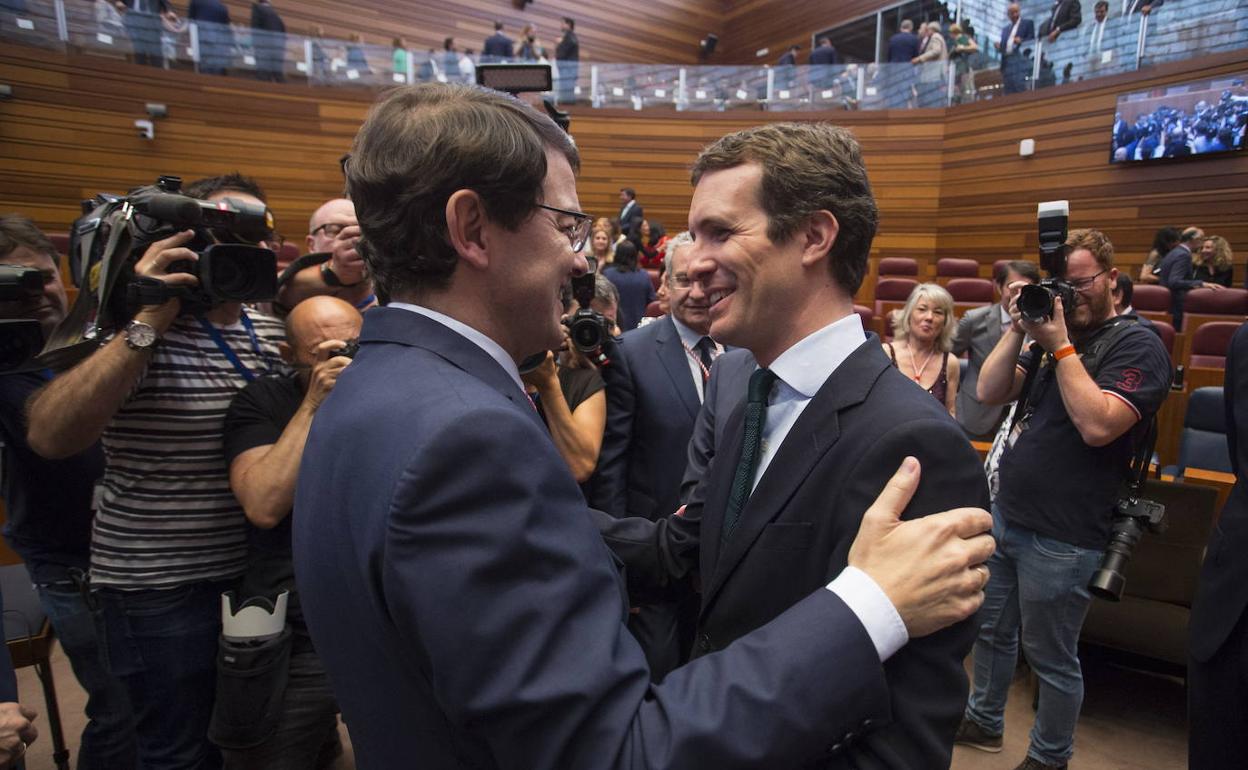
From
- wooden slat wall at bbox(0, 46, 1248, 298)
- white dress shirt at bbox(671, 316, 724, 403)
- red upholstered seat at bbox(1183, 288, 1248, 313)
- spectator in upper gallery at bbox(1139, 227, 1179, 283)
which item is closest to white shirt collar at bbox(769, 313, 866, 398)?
white dress shirt at bbox(671, 316, 724, 403)

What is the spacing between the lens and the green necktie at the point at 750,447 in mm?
1063

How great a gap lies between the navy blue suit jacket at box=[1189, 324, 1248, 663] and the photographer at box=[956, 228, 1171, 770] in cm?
31

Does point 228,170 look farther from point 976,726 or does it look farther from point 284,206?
point 976,726

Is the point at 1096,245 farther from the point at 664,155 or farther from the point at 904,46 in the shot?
the point at 904,46

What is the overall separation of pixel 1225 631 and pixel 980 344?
2610 millimetres

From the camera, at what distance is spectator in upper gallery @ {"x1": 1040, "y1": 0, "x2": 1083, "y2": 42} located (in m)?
7.98

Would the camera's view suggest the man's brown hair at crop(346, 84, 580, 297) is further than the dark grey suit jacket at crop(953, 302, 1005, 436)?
No

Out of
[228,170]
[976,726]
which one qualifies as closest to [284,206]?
[228,170]

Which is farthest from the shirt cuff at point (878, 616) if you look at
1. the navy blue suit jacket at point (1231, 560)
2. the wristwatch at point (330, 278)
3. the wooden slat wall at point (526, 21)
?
the wooden slat wall at point (526, 21)

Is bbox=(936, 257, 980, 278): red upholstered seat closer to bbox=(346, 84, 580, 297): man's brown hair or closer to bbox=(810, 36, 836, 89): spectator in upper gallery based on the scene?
bbox=(810, 36, 836, 89): spectator in upper gallery

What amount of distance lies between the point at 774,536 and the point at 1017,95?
9.86 metres

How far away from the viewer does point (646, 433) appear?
2.10 meters

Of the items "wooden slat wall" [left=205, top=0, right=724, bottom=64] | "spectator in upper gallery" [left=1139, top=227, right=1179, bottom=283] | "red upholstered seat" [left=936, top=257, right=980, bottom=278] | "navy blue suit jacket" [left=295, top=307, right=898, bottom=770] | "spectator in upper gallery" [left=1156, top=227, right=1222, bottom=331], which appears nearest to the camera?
"navy blue suit jacket" [left=295, top=307, right=898, bottom=770]

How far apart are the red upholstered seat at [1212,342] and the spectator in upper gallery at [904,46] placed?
6.71 meters
